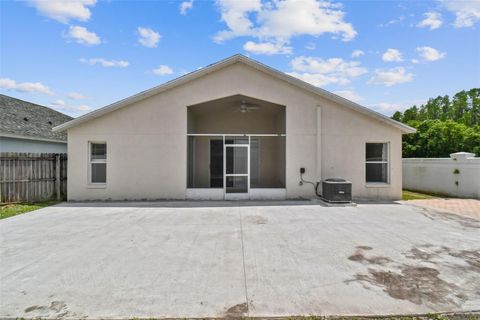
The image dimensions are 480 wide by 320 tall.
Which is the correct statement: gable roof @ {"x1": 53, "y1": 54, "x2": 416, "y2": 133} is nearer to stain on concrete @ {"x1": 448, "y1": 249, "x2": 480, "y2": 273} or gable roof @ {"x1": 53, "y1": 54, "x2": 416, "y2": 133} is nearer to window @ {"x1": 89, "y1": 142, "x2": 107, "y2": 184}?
window @ {"x1": 89, "y1": 142, "x2": 107, "y2": 184}

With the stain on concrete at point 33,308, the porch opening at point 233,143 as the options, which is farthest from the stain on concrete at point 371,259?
the porch opening at point 233,143

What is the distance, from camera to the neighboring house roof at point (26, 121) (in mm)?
13953

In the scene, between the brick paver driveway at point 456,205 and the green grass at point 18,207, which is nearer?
the green grass at point 18,207

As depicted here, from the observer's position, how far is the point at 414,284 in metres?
4.03

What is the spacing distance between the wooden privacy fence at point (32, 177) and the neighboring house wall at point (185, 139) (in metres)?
0.89

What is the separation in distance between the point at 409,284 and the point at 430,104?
193 feet

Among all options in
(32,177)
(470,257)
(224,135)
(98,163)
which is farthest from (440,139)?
(32,177)

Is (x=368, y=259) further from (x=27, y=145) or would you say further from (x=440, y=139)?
(x=440, y=139)

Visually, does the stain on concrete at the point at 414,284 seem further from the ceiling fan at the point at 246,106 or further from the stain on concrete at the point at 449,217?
the ceiling fan at the point at 246,106

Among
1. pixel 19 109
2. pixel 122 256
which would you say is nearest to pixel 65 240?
pixel 122 256

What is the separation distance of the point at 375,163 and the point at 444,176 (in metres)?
4.69

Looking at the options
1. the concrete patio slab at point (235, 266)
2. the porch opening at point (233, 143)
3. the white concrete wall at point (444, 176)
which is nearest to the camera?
the concrete patio slab at point (235, 266)

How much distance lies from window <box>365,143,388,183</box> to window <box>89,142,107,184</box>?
1138cm

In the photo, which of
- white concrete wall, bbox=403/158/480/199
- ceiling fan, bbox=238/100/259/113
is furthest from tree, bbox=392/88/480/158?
ceiling fan, bbox=238/100/259/113
